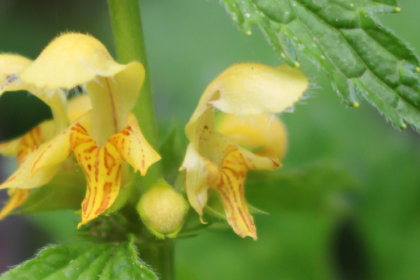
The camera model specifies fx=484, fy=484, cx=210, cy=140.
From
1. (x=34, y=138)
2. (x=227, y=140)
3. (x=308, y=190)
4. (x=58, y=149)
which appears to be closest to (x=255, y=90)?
(x=227, y=140)

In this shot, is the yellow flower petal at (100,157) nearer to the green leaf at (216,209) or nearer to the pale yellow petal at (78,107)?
the green leaf at (216,209)

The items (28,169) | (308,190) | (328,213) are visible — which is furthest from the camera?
(328,213)

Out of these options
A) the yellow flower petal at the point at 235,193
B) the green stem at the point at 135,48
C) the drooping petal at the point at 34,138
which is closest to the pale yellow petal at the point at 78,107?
the drooping petal at the point at 34,138

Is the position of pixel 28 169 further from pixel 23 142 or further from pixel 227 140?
pixel 227 140

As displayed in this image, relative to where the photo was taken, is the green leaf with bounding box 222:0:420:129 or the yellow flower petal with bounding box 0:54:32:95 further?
the yellow flower petal with bounding box 0:54:32:95

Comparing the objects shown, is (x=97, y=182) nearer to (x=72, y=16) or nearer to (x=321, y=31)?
(x=321, y=31)

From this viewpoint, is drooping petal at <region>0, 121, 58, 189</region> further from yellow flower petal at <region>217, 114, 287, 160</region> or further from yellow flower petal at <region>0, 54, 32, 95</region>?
yellow flower petal at <region>217, 114, 287, 160</region>

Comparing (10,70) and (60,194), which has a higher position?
(10,70)

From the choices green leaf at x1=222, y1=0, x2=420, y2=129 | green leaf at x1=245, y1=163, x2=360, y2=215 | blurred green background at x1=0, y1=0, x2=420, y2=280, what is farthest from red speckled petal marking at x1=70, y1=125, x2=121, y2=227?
blurred green background at x1=0, y1=0, x2=420, y2=280
